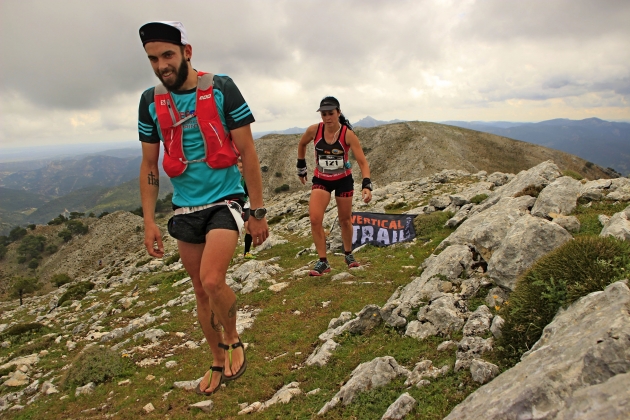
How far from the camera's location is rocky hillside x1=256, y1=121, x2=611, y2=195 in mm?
95438

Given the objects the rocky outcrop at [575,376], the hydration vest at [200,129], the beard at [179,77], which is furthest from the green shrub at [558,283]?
the beard at [179,77]

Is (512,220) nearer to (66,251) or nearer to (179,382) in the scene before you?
(179,382)

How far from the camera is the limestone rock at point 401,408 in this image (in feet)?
11.7

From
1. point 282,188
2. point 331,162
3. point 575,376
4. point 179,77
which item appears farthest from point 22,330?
point 282,188

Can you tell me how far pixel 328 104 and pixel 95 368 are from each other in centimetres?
713

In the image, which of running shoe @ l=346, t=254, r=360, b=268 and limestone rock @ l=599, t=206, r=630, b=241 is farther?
running shoe @ l=346, t=254, r=360, b=268

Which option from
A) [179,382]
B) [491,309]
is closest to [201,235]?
[179,382]

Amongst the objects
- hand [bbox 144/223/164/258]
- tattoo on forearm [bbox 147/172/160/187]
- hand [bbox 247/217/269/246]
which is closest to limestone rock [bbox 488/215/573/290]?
hand [bbox 247/217/269/246]

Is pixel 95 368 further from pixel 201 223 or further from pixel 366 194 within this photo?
pixel 366 194

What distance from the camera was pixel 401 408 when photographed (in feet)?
11.8


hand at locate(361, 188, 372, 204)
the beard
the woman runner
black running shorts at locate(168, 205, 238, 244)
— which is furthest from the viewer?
the woman runner

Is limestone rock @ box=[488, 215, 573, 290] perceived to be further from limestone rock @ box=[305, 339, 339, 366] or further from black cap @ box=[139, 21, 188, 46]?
black cap @ box=[139, 21, 188, 46]

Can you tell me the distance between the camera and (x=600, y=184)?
8961 millimetres

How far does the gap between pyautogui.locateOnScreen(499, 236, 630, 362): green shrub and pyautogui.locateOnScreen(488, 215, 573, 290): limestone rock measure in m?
1.19
